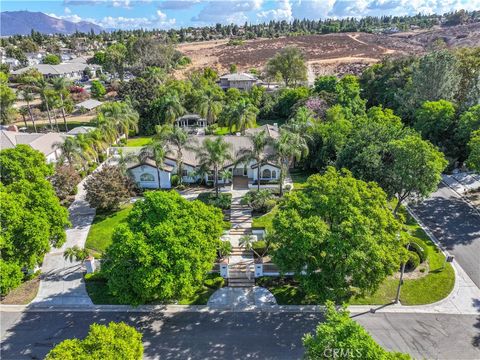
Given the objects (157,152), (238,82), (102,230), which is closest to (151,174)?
(157,152)

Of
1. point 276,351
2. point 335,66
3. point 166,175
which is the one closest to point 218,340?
point 276,351

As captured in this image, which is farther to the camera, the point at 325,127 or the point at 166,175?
the point at 325,127

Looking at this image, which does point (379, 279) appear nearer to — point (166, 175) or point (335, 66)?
point (166, 175)

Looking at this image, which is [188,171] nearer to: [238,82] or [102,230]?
[102,230]

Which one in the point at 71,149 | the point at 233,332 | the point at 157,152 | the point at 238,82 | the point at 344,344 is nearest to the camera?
the point at 344,344

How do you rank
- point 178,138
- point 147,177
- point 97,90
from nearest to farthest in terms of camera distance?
point 178,138 < point 147,177 < point 97,90

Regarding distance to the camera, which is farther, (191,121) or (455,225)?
(191,121)

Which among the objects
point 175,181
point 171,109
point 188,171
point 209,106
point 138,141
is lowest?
point 175,181
